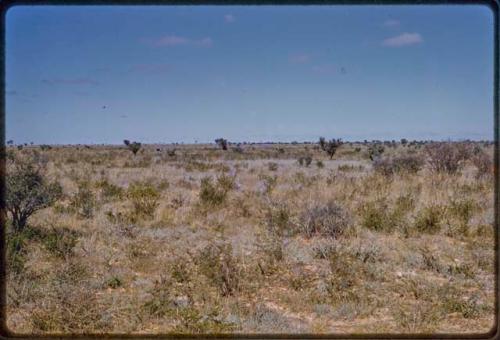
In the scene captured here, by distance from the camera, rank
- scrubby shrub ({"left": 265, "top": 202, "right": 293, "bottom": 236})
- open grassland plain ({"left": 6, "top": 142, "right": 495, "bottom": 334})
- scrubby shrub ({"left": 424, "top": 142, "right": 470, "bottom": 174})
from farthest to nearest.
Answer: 1. scrubby shrub ({"left": 424, "top": 142, "right": 470, "bottom": 174})
2. scrubby shrub ({"left": 265, "top": 202, "right": 293, "bottom": 236})
3. open grassland plain ({"left": 6, "top": 142, "right": 495, "bottom": 334})

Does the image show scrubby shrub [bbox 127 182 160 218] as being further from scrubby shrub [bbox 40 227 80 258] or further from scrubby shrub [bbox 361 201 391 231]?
scrubby shrub [bbox 361 201 391 231]

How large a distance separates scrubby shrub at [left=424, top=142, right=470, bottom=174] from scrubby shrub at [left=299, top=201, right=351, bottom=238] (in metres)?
10.7

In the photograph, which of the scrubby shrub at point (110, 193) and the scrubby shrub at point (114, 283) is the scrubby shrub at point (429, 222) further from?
the scrubby shrub at point (110, 193)

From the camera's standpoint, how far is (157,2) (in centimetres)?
357

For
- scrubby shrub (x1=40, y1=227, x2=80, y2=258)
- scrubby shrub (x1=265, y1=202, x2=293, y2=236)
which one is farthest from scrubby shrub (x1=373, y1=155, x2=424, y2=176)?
scrubby shrub (x1=40, y1=227, x2=80, y2=258)

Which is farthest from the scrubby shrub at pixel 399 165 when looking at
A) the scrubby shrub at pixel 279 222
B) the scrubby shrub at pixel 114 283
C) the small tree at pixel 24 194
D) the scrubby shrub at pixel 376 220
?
the scrubby shrub at pixel 114 283

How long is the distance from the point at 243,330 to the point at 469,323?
2395 mm

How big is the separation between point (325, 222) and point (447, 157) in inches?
467

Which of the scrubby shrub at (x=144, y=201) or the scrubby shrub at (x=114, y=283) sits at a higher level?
the scrubby shrub at (x=144, y=201)

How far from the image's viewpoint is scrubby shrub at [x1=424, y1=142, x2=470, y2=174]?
62.7ft

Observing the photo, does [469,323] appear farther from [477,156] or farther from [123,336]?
[477,156]

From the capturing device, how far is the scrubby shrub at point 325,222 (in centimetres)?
919

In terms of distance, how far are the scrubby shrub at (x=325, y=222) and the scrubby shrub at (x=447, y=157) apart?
10686 millimetres

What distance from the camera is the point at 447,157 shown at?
19203 millimetres
